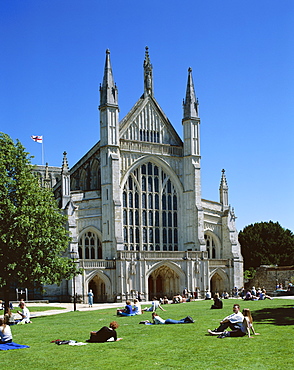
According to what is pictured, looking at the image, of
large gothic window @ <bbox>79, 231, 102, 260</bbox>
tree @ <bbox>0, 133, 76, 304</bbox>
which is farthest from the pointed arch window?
tree @ <bbox>0, 133, 76, 304</bbox>

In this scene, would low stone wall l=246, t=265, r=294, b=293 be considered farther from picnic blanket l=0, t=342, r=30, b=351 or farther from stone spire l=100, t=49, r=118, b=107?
picnic blanket l=0, t=342, r=30, b=351

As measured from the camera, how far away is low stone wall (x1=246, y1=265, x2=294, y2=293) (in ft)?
211

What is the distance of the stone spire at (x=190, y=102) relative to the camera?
63.6 metres

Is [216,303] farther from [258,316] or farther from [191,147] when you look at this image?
[191,147]

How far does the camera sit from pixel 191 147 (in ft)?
206

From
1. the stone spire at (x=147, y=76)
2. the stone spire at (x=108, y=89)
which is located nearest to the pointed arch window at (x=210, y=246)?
the stone spire at (x=147, y=76)

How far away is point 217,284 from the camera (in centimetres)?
6312

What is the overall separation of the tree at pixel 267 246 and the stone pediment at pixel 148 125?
2567 centimetres

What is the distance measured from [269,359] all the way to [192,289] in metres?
44.7

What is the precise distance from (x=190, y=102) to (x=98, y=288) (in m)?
22.9

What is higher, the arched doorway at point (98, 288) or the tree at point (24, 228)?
the tree at point (24, 228)

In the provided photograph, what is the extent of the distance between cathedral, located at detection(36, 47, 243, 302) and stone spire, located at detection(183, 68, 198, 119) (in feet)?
0.37

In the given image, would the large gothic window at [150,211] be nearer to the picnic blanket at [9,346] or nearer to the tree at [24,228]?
the tree at [24,228]

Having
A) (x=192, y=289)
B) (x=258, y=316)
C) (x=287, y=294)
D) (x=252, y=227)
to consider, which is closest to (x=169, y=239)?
(x=192, y=289)
